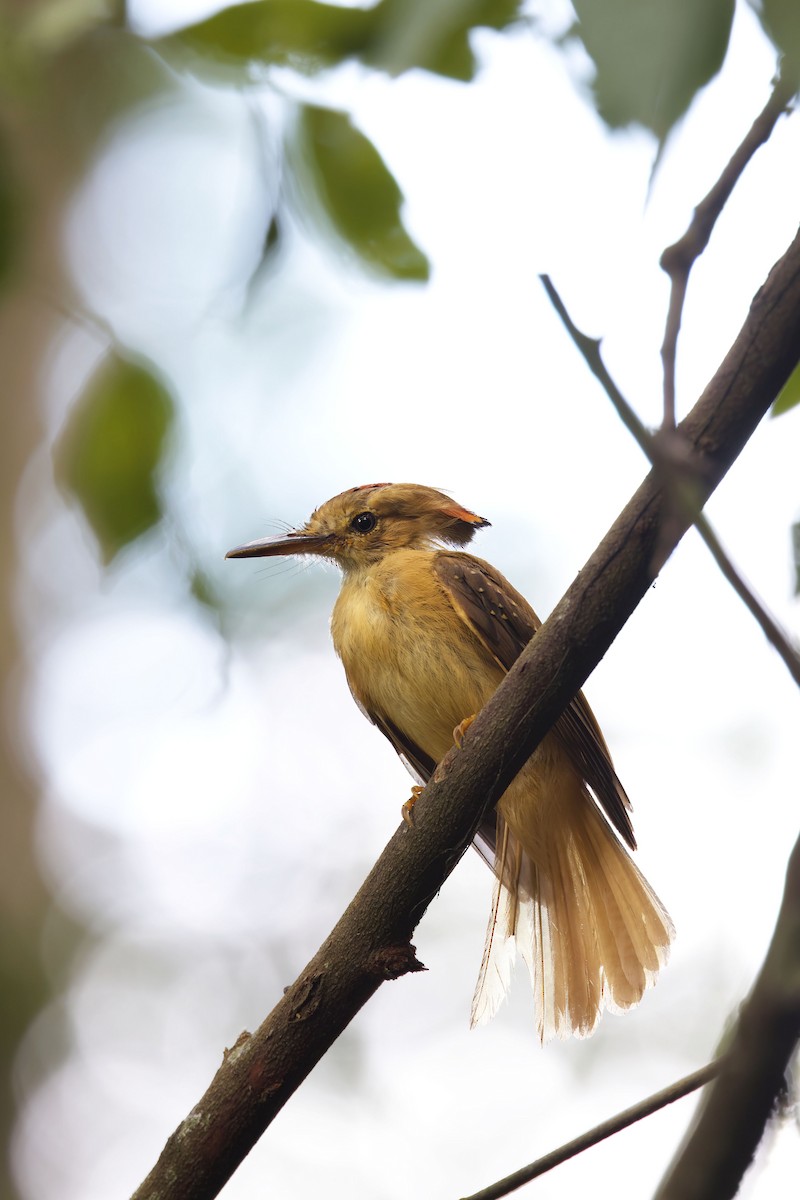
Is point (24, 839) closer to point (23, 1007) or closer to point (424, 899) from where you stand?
point (23, 1007)

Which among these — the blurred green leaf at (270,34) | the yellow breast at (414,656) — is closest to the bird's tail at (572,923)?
the yellow breast at (414,656)

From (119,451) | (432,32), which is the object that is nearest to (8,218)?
(119,451)

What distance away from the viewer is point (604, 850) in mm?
3287

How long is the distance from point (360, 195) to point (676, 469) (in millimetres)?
699

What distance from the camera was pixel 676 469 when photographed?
1225 millimetres

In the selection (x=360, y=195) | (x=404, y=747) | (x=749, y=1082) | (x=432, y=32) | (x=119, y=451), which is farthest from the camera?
(x=404, y=747)

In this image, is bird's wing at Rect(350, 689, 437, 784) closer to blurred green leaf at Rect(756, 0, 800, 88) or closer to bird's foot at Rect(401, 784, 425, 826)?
bird's foot at Rect(401, 784, 425, 826)

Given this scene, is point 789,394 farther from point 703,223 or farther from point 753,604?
point 753,604

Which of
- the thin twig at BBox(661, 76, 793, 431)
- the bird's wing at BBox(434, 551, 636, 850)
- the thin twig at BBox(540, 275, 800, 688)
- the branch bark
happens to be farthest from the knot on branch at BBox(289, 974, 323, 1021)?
the thin twig at BBox(661, 76, 793, 431)

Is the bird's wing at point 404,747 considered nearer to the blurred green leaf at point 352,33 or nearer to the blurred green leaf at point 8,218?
the blurred green leaf at point 8,218

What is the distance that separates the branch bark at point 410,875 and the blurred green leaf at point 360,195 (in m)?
0.47

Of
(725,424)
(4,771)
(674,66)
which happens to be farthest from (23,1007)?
(674,66)

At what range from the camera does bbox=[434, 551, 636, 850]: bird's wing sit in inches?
119

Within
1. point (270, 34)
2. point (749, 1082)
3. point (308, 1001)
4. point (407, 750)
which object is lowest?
point (407, 750)
